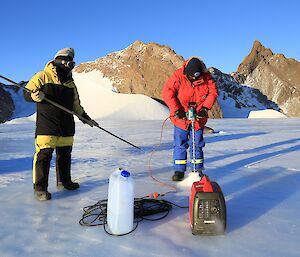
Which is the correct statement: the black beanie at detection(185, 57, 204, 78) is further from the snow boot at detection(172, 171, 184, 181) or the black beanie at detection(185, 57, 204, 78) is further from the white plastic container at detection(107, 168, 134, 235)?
the white plastic container at detection(107, 168, 134, 235)

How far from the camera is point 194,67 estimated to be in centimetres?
369

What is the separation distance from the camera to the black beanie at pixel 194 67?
12.1 ft

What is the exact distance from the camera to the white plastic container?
7.23 ft

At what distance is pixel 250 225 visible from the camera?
2402 mm

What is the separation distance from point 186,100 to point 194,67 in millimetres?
457

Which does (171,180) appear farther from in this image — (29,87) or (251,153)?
(251,153)

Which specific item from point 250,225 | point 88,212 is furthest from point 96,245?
point 250,225

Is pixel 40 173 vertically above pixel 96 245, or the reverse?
pixel 40 173

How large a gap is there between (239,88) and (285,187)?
424ft

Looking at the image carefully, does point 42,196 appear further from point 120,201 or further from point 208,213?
point 208,213

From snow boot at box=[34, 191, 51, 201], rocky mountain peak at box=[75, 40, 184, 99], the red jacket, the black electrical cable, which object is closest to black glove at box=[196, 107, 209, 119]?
the red jacket

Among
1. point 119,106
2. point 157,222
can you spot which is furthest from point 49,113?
point 119,106

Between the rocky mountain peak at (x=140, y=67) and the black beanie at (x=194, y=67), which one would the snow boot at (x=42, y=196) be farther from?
the rocky mountain peak at (x=140, y=67)

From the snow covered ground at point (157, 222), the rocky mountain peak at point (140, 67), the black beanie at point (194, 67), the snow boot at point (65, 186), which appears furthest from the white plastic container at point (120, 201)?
the rocky mountain peak at point (140, 67)
